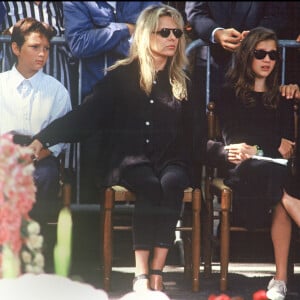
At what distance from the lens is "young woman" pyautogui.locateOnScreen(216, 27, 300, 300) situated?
6070 mm

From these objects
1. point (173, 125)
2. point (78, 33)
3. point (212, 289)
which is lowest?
point (212, 289)

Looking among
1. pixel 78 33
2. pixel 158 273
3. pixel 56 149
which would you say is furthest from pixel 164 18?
pixel 158 273

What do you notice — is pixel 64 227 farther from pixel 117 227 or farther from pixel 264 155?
pixel 264 155

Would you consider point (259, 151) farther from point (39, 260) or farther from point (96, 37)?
point (39, 260)

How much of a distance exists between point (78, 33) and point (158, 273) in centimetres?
136

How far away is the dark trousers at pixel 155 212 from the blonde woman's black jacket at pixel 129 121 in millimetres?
183

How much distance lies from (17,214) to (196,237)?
940 mm

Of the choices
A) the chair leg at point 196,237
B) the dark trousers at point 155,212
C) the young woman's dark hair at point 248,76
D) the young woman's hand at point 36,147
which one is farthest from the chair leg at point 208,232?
the young woman's hand at point 36,147

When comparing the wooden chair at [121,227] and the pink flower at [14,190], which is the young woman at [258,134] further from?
the pink flower at [14,190]

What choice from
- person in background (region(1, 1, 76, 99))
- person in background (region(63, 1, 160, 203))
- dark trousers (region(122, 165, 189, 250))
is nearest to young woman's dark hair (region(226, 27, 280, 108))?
person in background (region(63, 1, 160, 203))

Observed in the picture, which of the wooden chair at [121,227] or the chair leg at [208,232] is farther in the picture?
the chair leg at [208,232]

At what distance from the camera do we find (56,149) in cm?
619

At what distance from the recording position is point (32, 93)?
20.2ft

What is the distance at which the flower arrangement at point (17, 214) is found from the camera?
19.5 ft
